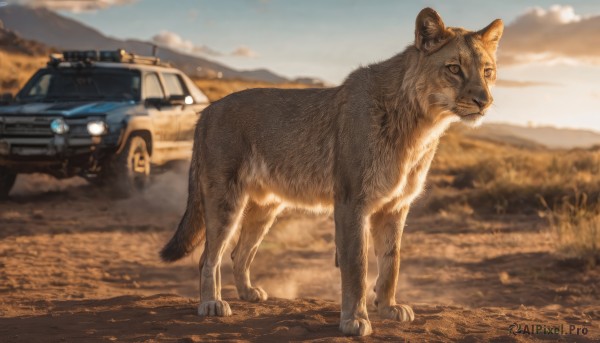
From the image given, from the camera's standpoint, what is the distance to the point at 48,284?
8125mm

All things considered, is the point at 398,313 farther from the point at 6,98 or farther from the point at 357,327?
the point at 6,98

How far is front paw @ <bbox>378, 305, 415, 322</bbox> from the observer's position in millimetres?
5746

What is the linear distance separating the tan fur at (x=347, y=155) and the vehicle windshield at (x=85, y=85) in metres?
7.19

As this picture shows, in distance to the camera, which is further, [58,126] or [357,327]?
[58,126]

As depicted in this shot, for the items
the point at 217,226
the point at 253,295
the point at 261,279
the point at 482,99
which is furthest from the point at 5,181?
the point at 482,99

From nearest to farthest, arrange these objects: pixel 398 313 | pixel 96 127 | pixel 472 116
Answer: pixel 472 116, pixel 398 313, pixel 96 127

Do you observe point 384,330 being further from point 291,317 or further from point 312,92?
point 312,92

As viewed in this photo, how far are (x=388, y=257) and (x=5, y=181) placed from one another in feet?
32.1

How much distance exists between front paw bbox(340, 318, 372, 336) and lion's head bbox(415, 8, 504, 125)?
1543mm

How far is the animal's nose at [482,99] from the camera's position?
483cm

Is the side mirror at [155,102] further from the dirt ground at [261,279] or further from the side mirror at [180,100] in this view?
the dirt ground at [261,279]

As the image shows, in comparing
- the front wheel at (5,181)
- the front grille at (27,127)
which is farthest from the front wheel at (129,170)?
the front wheel at (5,181)

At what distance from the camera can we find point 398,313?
5.77 meters

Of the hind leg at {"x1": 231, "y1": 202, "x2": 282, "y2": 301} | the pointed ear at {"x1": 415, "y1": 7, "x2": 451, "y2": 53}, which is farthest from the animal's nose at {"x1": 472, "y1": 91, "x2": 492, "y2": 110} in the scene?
the hind leg at {"x1": 231, "y1": 202, "x2": 282, "y2": 301}
